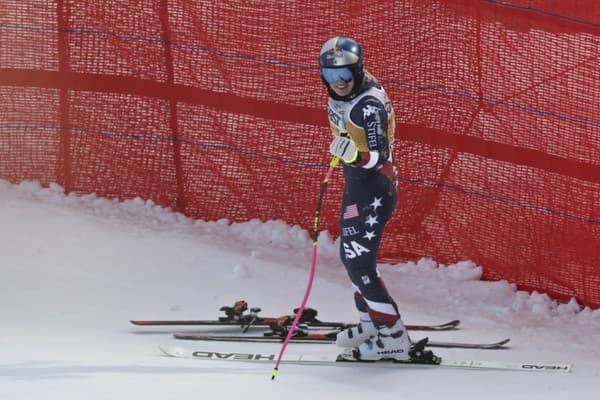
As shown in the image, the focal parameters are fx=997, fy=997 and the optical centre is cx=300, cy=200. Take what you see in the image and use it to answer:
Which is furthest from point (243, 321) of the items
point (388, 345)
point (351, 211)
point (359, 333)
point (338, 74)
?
point (338, 74)

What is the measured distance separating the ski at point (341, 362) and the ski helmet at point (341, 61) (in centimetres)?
148

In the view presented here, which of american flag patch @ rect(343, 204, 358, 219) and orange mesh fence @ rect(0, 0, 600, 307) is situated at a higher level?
orange mesh fence @ rect(0, 0, 600, 307)

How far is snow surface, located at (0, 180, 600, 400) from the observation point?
15.8 ft

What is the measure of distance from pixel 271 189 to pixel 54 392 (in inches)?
134

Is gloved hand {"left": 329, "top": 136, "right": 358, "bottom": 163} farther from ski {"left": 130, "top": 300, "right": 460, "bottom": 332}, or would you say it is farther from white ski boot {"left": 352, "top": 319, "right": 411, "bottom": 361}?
ski {"left": 130, "top": 300, "right": 460, "bottom": 332}

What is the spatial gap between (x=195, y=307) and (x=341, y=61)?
7.76 ft

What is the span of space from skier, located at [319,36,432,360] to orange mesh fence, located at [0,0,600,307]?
6.11 feet

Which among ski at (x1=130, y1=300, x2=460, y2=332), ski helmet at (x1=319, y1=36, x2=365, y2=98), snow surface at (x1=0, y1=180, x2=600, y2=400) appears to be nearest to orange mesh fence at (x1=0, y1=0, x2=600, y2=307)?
snow surface at (x1=0, y1=180, x2=600, y2=400)

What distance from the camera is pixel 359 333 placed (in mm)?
5395

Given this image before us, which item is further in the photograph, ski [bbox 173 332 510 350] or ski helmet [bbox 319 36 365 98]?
ski [bbox 173 332 510 350]

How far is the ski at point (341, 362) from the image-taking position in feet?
17.3

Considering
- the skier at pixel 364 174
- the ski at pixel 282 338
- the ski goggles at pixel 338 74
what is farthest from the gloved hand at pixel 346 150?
the ski at pixel 282 338

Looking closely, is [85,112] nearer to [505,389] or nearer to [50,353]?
[50,353]

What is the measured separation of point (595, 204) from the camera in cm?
641
